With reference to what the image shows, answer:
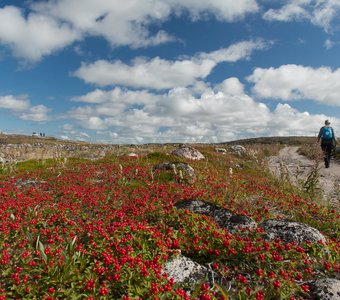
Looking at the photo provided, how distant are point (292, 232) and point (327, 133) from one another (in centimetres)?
1909

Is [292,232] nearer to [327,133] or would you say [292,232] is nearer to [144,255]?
[144,255]

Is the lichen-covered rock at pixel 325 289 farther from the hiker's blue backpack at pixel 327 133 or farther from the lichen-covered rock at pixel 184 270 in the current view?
the hiker's blue backpack at pixel 327 133

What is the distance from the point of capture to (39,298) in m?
5.24

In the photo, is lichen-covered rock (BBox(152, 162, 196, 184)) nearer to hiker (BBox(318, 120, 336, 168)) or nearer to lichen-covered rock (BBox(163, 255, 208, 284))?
lichen-covered rock (BBox(163, 255, 208, 284))

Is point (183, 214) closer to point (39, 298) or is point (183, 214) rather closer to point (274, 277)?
point (274, 277)

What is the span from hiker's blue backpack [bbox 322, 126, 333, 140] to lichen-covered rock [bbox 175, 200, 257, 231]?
18.2 metres

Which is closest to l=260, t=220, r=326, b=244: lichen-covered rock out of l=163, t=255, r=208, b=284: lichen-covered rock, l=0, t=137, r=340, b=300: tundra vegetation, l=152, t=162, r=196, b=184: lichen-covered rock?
l=0, t=137, r=340, b=300: tundra vegetation

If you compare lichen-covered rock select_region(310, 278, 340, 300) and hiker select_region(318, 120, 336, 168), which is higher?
hiker select_region(318, 120, 336, 168)

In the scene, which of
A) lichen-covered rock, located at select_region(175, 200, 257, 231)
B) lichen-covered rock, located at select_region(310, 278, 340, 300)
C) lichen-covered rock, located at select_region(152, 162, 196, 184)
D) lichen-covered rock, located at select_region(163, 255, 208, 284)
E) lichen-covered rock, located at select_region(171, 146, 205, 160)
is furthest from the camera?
lichen-covered rock, located at select_region(171, 146, 205, 160)

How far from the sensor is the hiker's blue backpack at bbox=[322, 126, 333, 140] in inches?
963

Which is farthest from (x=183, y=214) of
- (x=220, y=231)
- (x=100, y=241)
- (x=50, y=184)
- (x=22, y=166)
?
(x=22, y=166)

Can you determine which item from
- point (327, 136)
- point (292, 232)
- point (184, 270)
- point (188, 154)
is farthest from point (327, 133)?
point (184, 270)

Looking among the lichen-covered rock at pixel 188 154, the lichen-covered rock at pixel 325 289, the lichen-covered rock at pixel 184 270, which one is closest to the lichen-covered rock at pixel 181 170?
the lichen-covered rock at pixel 184 270

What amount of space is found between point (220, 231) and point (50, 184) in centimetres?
992
